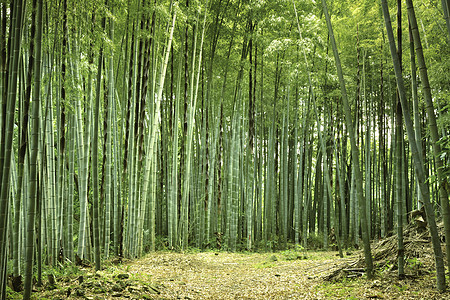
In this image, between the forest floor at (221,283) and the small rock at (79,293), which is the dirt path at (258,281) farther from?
Result: the small rock at (79,293)

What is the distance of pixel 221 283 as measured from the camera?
405 centimetres

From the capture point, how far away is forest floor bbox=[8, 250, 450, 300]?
2691 mm

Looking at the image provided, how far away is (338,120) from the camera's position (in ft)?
26.5

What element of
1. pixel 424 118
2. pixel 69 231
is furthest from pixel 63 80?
pixel 424 118

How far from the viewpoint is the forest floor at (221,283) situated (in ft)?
8.83

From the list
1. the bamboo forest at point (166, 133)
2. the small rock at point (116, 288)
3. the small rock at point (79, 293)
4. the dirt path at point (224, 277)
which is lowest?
the dirt path at point (224, 277)

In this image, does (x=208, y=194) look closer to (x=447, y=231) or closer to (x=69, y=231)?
(x=69, y=231)

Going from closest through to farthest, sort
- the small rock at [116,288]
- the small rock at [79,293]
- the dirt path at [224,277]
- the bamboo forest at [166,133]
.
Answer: the bamboo forest at [166,133]
the small rock at [79,293]
the small rock at [116,288]
the dirt path at [224,277]

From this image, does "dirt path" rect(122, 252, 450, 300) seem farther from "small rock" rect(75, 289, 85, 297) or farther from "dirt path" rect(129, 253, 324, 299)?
"small rock" rect(75, 289, 85, 297)

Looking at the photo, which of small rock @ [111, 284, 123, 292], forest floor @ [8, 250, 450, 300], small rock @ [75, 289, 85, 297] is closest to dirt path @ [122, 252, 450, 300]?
forest floor @ [8, 250, 450, 300]

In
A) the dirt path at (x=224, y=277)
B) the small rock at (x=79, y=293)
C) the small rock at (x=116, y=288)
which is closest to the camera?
the small rock at (x=79, y=293)

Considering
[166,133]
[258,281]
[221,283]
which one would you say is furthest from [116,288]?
[166,133]

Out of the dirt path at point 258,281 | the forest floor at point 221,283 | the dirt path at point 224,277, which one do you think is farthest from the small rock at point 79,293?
the dirt path at point 224,277

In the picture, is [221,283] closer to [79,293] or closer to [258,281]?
[258,281]
